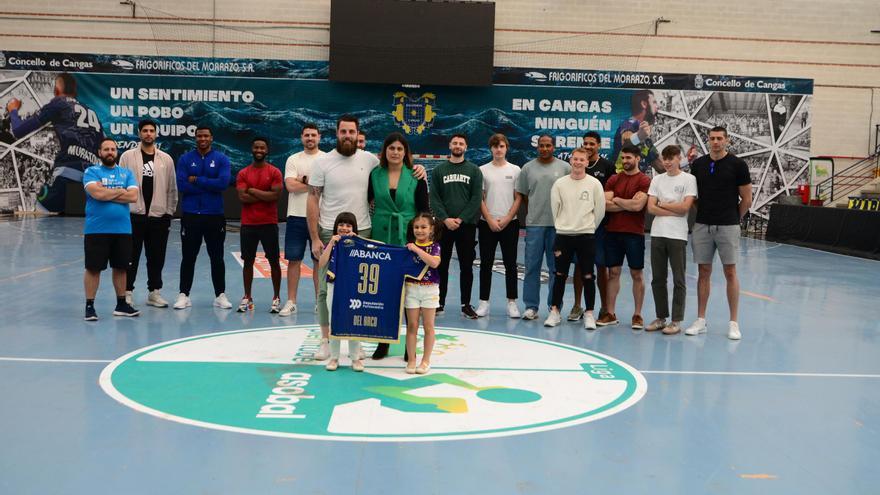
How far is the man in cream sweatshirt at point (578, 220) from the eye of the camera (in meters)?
7.19

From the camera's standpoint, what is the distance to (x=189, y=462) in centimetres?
357

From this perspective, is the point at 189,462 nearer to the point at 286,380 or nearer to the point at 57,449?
the point at 57,449

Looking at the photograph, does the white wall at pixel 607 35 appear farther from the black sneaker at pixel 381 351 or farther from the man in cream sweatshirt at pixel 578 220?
the black sneaker at pixel 381 351

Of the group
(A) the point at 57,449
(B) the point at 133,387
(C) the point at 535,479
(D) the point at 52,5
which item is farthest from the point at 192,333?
(D) the point at 52,5

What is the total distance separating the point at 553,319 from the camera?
7379 millimetres

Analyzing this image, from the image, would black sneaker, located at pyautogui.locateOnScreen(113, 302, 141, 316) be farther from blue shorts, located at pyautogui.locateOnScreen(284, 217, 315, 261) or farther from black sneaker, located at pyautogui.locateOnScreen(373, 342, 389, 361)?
black sneaker, located at pyautogui.locateOnScreen(373, 342, 389, 361)

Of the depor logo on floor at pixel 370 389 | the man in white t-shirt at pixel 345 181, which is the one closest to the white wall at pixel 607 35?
the man in white t-shirt at pixel 345 181

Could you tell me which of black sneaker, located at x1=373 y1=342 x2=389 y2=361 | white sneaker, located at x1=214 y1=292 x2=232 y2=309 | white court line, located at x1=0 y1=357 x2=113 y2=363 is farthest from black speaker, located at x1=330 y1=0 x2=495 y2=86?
white court line, located at x1=0 y1=357 x2=113 y2=363

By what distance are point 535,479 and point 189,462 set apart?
5.17 ft

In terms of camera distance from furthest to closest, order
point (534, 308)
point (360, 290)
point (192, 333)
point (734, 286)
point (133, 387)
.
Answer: point (534, 308) → point (734, 286) → point (192, 333) → point (360, 290) → point (133, 387)

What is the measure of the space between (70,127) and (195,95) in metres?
3.52

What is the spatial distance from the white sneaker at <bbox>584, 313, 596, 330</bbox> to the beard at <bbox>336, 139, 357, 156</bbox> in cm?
283

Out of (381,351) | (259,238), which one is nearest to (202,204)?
(259,238)

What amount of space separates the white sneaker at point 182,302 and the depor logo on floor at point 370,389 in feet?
4.63
